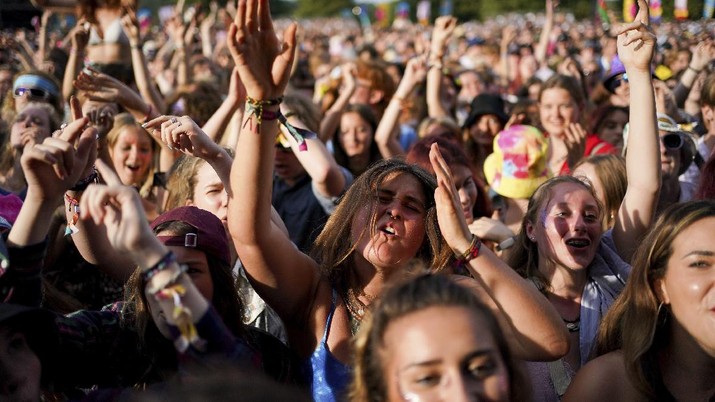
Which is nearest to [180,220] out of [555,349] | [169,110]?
[555,349]

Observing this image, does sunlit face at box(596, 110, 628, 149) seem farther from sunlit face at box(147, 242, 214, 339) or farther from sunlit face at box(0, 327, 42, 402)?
sunlit face at box(0, 327, 42, 402)

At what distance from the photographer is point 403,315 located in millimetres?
2168

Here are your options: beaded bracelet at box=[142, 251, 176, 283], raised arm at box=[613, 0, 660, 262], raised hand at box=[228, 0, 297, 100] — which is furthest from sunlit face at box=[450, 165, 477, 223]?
beaded bracelet at box=[142, 251, 176, 283]

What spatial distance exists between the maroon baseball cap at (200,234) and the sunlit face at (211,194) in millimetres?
747

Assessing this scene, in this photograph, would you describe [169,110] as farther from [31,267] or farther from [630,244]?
[31,267]

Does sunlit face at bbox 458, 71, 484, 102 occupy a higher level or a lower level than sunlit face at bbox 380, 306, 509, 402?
higher

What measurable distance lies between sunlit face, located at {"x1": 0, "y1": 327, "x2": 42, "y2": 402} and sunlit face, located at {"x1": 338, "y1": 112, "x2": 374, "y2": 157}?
12.8 ft

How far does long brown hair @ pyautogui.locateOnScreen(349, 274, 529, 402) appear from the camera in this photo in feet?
7.10

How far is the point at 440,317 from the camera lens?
2113 millimetres

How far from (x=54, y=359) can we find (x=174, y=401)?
0.71 m

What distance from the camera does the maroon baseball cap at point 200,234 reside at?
2.68 m

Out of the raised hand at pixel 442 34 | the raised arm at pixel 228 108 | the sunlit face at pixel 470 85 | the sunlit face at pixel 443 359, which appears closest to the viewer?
the sunlit face at pixel 443 359

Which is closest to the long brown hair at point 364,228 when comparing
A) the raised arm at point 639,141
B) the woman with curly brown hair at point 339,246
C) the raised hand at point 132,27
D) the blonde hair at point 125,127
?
the woman with curly brown hair at point 339,246

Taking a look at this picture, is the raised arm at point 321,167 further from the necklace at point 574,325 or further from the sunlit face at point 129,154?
the necklace at point 574,325
